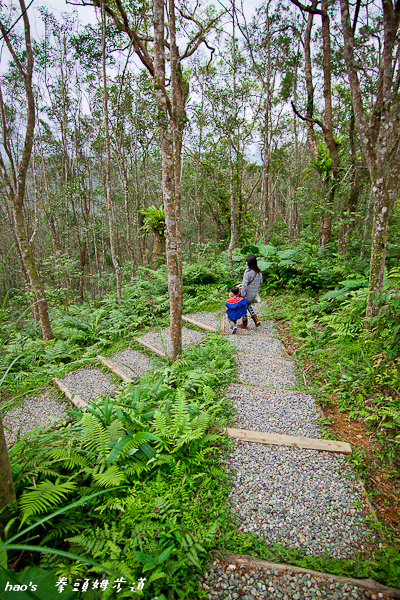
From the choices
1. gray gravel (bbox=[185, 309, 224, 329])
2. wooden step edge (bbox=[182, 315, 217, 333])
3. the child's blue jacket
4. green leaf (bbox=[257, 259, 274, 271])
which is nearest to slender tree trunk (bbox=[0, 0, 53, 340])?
wooden step edge (bbox=[182, 315, 217, 333])

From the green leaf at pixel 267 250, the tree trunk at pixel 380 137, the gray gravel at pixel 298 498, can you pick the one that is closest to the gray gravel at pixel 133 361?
the gray gravel at pixel 298 498

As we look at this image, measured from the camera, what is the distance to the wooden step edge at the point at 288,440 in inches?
110

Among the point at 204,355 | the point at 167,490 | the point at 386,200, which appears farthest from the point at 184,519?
the point at 386,200

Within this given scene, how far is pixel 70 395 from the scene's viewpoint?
4766mm

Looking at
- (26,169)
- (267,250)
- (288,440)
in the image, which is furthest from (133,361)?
(267,250)

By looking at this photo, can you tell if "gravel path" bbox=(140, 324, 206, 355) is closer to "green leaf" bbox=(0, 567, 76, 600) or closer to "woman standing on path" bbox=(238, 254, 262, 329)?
"woman standing on path" bbox=(238, 254, 262, 329)

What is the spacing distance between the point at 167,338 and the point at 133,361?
3.20ft

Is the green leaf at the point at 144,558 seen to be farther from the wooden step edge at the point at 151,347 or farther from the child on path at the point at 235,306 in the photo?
the child on path at the point at 235,306

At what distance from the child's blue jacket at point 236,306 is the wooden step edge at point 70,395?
3237mm

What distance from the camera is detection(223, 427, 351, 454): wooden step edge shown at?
2805 mm

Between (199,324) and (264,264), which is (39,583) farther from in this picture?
(264,264)

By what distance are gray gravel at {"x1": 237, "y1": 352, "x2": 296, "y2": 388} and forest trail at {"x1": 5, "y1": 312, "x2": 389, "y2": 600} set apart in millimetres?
18

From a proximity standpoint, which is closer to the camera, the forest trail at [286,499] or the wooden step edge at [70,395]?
the forest trail at [286,499]

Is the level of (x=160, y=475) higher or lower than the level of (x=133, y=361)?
higher
